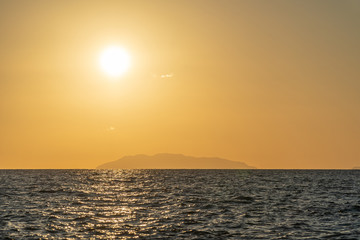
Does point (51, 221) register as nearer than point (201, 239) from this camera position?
No

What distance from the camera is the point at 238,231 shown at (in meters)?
30.5

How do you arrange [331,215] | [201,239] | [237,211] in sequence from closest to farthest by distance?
[201,239]
[331,215]
[237,211]

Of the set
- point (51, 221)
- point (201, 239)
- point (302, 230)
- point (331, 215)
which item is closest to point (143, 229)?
point (201, 239)

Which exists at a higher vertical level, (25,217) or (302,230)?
(25,217)

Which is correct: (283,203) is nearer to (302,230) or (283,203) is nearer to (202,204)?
(202,204)

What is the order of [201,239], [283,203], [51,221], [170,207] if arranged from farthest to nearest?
1. [283,203]
2. [170,207]
3. [51,221]
4. [201,239]

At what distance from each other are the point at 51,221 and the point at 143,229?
8216 millimetres

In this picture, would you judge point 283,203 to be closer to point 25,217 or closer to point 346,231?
point 346,231

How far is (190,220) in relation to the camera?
1394 inches

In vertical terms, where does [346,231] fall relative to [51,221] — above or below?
below

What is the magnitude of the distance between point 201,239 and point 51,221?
1330cm

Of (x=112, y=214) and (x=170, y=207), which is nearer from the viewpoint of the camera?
(x=112, y=214)

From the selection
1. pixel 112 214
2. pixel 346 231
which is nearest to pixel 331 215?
pixel 346 231

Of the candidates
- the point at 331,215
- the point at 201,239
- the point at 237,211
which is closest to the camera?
the point at 201,239
